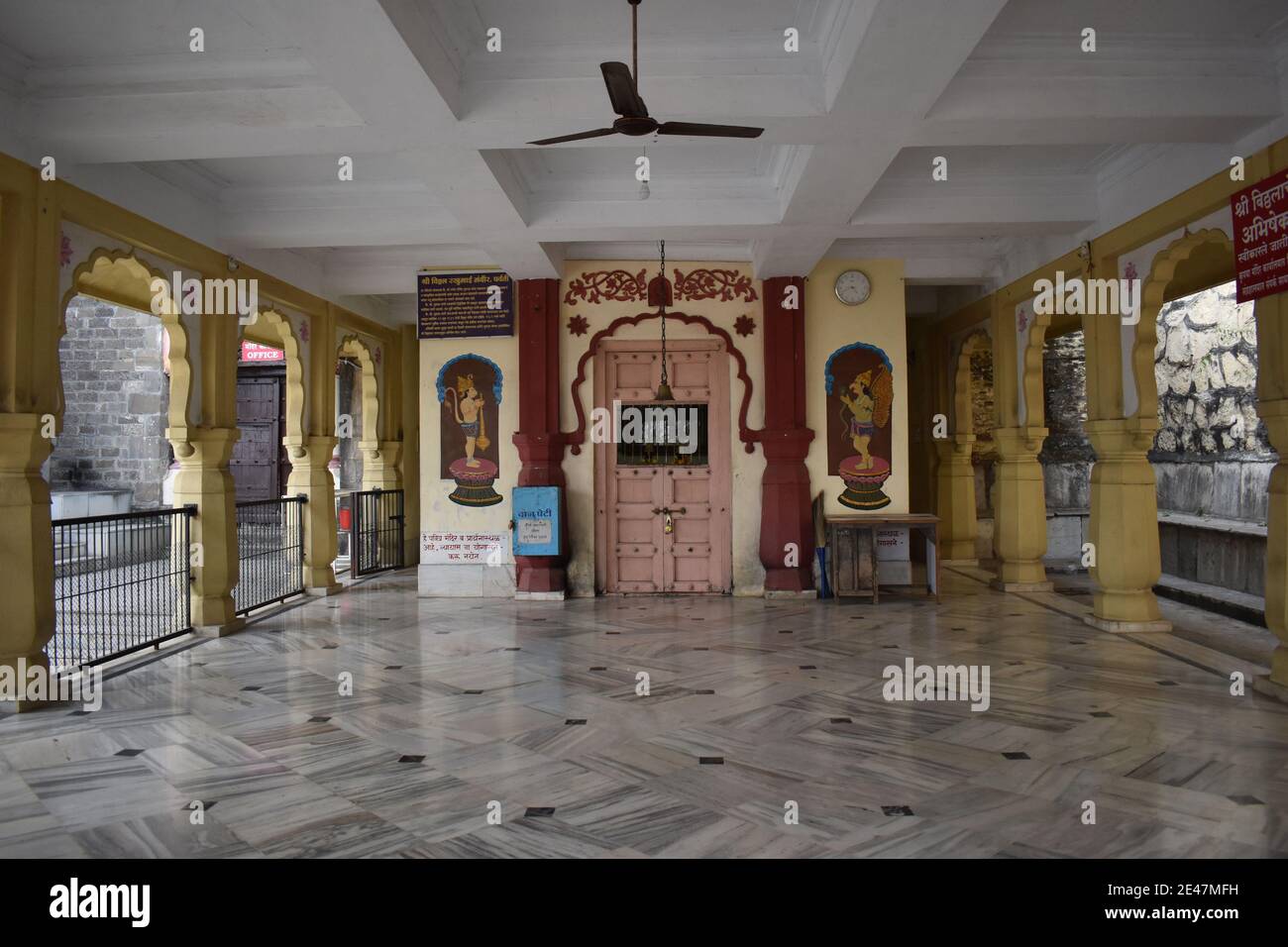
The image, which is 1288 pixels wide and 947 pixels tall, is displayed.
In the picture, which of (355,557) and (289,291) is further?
(355,557)

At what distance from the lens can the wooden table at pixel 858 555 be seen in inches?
310

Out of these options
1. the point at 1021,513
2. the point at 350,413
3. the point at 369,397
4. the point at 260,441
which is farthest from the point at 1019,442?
the point at 260,441

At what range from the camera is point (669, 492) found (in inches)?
337

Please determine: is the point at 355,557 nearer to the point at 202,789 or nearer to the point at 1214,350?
the point at 202,789

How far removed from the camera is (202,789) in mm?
3410

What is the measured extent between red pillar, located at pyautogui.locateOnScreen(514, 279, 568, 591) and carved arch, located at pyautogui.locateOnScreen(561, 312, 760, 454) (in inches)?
8.2

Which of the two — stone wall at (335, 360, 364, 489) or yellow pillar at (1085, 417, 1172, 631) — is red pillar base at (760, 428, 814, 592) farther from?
stone wall at (335, 360, 364, 489)

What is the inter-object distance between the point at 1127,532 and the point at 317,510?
25.5ft

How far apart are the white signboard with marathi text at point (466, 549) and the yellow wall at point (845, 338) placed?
134 inches

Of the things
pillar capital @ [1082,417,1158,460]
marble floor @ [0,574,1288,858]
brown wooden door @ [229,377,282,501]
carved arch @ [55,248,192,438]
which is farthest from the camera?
brown wooden door @ [229,377,282,501]

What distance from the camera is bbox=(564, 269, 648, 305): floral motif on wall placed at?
847cm

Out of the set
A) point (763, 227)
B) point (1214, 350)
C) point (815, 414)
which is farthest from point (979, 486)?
point (763, 227)

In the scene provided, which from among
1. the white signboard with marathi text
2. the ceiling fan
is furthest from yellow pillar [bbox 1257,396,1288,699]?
the white signboard with marathi text
